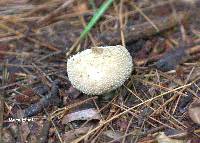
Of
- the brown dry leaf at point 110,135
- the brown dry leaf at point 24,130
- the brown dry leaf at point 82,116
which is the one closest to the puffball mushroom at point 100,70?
the brown dry leaf at point 82,116

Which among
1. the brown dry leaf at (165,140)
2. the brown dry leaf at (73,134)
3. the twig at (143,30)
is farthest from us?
the twig at (143,30)

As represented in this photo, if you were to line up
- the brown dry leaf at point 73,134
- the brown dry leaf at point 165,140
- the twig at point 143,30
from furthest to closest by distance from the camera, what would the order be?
the twig at point 143,30 < the brown dry leaf at point 73,134 < the brown dry leaf at point 165,140

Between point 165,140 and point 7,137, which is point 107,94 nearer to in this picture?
point 165,140

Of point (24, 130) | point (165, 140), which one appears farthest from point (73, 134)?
point (165, 140)

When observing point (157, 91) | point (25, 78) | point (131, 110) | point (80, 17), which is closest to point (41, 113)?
point (25, 78)

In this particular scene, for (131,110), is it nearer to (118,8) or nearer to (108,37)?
(108,37)

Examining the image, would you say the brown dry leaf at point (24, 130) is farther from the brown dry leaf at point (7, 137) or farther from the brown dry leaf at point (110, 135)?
the brown dry leaf at point (110, 135)
